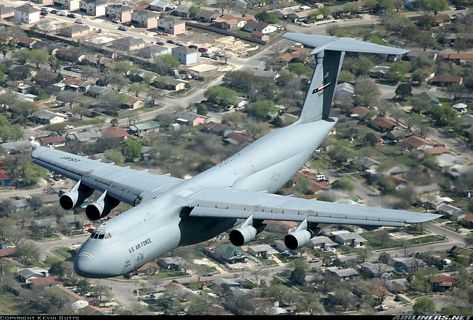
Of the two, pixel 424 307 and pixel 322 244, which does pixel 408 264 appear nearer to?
pixel 322 244

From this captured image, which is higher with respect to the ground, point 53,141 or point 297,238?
point 297,238

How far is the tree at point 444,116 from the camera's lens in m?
194

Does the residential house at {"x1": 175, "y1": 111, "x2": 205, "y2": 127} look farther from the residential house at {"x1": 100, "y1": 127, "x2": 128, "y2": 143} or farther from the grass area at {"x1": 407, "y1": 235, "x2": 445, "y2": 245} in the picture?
the grass area at {"x1": 407, "y1": 235, "x2": 445, "y2": 245}

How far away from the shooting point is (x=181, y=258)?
505ft

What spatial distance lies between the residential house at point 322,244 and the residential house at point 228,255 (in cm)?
736

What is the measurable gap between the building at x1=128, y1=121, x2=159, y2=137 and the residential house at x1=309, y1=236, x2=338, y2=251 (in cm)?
3761

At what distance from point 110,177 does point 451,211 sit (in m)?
48.8

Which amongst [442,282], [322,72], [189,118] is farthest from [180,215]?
[189,118]

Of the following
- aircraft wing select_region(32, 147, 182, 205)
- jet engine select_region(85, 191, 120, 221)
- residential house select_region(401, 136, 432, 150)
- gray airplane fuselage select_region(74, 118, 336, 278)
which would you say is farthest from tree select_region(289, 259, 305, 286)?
jet engine select_region(85, 191, 120, 221)

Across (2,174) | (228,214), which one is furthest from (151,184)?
(2,174)

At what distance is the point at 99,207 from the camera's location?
398 feet

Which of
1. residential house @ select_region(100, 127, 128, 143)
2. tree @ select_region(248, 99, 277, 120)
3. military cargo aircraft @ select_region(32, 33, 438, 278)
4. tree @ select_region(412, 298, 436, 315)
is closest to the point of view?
military cargo aircraft @ select_region(32, 33, 438, 278)

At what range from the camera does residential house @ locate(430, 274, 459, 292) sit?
150m

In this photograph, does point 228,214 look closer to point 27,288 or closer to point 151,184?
point 151,184
